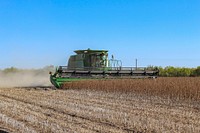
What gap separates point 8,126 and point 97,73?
12.8 meters

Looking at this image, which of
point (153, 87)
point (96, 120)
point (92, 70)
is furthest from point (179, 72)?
point (96, 120)

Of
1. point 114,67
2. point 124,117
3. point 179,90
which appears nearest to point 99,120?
point 124,117

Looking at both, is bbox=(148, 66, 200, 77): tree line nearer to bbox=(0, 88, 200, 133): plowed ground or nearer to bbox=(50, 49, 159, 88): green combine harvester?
bbox=(50, 49, 159, 88): green combine harvester

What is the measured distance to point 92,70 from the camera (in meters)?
20.6

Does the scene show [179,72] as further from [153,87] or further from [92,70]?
[153,87]

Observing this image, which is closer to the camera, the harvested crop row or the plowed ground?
the plowed ground

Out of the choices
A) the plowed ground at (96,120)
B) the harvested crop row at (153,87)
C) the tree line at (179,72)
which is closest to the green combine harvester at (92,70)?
the harvested crop row at (153,87)

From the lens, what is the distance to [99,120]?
7422mm

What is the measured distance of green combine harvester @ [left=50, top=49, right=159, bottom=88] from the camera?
60.5ft

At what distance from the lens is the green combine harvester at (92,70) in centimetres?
1845

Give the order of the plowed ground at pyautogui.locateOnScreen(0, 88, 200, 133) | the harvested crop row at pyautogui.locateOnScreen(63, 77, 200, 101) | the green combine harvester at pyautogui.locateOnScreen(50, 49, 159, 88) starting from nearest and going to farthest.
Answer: the plowed ground at pyautogui.locateOnScreen(0, 88, 200, 133), the harvested crop row at pyautogui.locateOnScreen(63, 77, 200, 101), the green combine harvester at pyautogui.locateOnScreen(50, 49, 159, 88)

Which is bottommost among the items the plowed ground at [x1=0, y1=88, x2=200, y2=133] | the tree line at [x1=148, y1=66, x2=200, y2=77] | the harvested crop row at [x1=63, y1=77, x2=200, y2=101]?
the plowed ground at [x1=0, y1=88, x2=200, y2=133]

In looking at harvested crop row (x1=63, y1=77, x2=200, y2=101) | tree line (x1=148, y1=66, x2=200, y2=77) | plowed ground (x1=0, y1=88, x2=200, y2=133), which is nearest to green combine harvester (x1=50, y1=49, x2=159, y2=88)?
harvested crop row (x1=63, y1=77, x2=200, y2=101)

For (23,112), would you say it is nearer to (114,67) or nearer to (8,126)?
(8,126)
